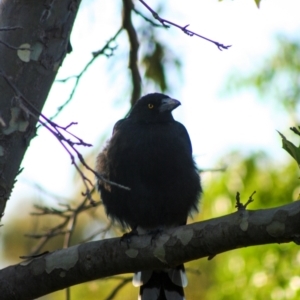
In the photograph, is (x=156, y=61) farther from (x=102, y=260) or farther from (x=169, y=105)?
(x=102, y=260)

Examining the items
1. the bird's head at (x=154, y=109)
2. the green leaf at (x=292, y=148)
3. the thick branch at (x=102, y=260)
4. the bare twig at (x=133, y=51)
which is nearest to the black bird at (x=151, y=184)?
the bird's head at (x=154, y=109)

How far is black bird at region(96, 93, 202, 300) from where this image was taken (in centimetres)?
597

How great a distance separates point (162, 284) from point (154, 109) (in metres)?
1.70

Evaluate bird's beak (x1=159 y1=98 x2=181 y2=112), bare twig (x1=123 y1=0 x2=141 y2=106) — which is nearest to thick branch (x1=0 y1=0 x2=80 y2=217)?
bare twig (x1=123 y1=0 x2=141 y2=106)

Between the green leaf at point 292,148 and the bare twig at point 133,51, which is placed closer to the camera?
the green leaf at point 292,148

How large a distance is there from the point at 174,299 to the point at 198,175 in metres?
1.11

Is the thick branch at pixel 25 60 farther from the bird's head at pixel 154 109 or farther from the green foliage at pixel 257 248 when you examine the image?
the green foliage at pixel 257 248

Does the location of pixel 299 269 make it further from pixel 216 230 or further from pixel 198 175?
pixel 216 230

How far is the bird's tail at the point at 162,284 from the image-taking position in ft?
20.3

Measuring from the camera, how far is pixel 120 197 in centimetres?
603

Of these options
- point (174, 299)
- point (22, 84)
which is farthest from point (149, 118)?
point (22, 84)

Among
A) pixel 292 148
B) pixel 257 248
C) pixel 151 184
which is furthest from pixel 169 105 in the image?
pixel 292 148

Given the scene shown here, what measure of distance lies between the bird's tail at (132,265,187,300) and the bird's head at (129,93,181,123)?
4.78 ft

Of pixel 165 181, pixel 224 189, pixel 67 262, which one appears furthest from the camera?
pixel 224 189
